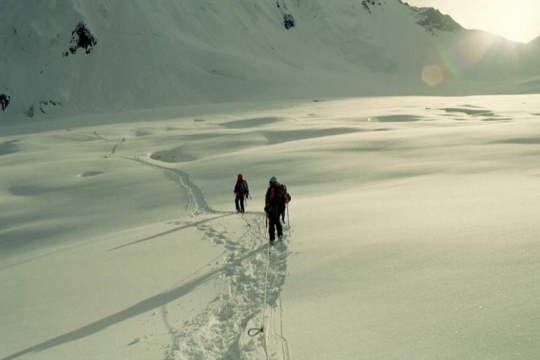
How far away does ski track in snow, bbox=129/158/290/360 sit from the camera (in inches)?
211

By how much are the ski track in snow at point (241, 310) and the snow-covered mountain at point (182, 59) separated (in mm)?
85467

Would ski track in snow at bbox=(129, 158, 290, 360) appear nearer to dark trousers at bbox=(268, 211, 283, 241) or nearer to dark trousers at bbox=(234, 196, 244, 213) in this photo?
dark trousers at bbox=(268, 211, 283, 241)

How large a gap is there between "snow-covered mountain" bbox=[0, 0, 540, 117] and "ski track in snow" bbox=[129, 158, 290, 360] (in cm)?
8547

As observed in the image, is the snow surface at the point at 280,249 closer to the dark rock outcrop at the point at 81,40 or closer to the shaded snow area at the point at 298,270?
the shaded snow area at the point at 298,270

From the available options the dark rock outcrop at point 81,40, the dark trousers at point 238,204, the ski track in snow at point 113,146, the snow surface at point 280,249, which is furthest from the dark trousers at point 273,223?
the dark rock outcrop at point 81,40

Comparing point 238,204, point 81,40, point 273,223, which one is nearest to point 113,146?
point 238,204

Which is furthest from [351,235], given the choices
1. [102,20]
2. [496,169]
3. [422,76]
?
[422,76]

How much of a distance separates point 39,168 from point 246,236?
19.1 metres

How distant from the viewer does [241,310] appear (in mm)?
6430

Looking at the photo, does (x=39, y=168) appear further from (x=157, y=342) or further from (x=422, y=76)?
(x=422, y=76)

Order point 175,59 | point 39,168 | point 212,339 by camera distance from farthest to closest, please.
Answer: point 175,59 → point 39,168 → point 212,339

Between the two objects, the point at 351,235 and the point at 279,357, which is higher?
the point at 351,235

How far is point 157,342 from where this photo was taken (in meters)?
5.70

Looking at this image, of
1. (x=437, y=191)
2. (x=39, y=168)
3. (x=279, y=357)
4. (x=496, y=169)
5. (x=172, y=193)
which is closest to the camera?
(x=279, y=357)
